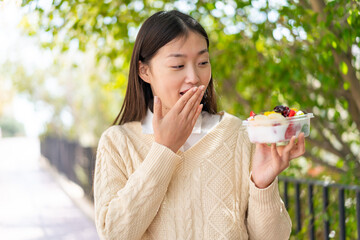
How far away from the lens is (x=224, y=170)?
1.84 metres

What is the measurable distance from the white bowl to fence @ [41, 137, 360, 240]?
4.28ft

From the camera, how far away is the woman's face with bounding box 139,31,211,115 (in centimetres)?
177

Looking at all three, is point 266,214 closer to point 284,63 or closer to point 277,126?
point 277,126

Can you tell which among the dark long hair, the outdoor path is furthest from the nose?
the outdoor path

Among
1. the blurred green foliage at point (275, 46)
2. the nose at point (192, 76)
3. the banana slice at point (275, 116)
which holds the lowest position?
the blurred green foliage at point (275, 46)

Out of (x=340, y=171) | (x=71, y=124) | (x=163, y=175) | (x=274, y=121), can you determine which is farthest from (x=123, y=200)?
(x=71, y=124)

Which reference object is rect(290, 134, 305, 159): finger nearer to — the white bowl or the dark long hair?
the white bowl

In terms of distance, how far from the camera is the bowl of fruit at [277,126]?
1561 millimetres

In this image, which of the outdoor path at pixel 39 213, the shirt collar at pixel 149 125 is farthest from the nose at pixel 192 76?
the outdoor path at pixel 39 213

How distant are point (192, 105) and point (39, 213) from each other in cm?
697

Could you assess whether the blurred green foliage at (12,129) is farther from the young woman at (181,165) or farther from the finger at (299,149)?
the finger at (299,149)

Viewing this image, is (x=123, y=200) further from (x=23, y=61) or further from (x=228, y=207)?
(x=23, y=61)

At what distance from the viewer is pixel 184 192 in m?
1.81

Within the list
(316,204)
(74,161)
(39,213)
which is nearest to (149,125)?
(316,204)
